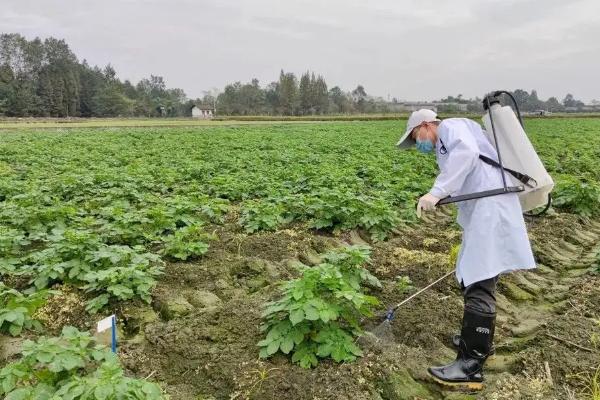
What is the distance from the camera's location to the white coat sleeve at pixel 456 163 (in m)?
3.07

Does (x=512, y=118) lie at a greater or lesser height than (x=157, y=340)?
greater

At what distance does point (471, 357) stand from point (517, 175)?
123 centimetres

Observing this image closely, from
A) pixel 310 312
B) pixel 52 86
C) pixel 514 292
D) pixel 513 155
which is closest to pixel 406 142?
pixel 513 155

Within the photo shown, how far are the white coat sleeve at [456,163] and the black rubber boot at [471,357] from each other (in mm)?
826

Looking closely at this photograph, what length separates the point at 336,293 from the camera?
10.7 ft

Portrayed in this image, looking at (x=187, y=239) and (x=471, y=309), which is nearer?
(x=471, y=309)

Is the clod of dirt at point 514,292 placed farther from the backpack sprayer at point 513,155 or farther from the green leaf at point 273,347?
the green leaf at point 273,347

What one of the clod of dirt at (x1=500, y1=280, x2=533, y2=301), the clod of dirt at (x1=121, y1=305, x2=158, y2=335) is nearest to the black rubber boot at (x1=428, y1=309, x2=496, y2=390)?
the clod of dirt at (x1=500, y1=280, x2=533, y2=301)

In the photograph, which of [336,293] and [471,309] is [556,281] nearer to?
[471,309]

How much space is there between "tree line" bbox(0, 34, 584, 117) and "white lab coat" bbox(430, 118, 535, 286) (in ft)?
197

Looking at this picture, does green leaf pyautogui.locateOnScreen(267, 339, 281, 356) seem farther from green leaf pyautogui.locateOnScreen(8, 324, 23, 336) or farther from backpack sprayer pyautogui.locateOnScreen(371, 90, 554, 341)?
green leaf pyautogui.locateOnScreen(8, 324, 23, 336)

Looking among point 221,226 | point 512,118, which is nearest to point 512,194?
point 512,118

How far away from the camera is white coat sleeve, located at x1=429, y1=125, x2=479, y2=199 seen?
307cm

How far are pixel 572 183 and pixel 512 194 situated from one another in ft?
20.0
